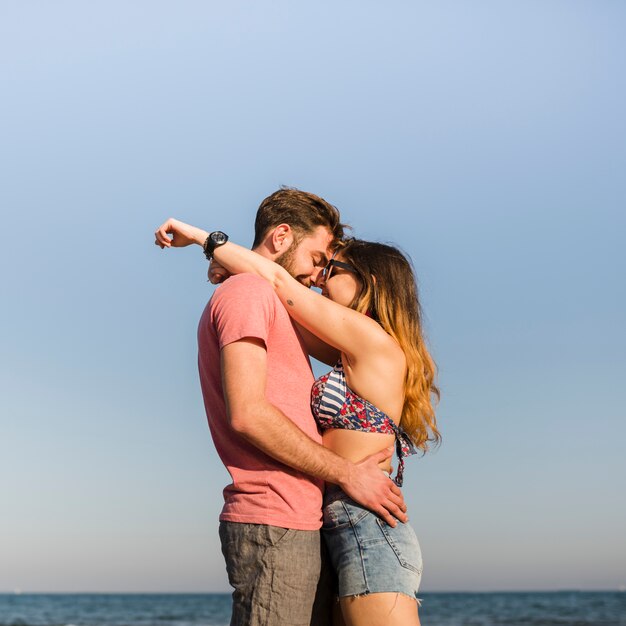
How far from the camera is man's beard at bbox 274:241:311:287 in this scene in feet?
13.2

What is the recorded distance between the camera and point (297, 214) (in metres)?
4.10

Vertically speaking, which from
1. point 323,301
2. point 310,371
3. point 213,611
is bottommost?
point 213,611

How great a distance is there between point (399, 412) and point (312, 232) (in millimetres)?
1022

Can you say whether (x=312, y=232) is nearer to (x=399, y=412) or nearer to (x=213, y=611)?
(x=399, y=412)

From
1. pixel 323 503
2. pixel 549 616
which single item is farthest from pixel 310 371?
pixel 549 616

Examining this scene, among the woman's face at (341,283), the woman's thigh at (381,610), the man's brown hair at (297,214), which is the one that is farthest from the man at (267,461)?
the man's brown hair at (297,214)

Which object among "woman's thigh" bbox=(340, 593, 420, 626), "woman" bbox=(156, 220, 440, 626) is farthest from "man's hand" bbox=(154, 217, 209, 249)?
"woman's thigh" bbox=(340, 593, 420, 626)

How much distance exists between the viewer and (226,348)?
325cm

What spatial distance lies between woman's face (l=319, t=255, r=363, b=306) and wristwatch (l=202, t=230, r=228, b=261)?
514 mm

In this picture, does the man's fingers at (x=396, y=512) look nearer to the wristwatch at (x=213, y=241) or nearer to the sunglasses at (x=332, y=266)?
the sunglasses at (x=332, y=266)

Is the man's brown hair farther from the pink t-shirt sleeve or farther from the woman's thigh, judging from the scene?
the woman's thigh

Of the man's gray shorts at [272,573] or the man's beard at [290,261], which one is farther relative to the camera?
the man's beard at [290,261]

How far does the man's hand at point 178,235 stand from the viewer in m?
3.94

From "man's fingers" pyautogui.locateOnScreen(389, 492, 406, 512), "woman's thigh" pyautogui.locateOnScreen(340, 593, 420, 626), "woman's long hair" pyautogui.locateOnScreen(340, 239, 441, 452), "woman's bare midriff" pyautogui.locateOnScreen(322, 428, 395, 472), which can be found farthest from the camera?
"woman's long hair" pyautogui.locateOnScreen(340, 239, 441, 452)
